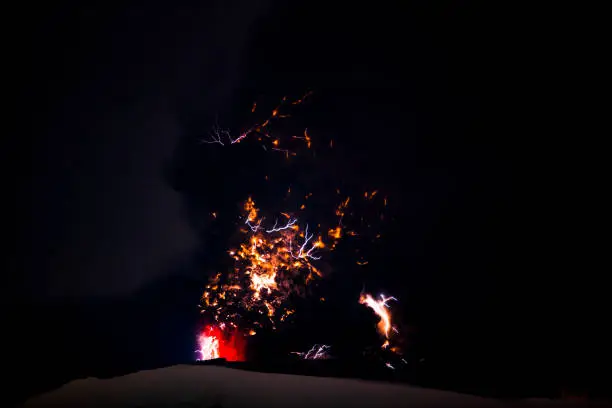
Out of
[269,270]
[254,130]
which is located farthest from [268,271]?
[254,130]

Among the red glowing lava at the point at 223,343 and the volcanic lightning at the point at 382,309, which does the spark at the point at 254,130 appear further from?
the red glowing lava at the point at 223,343

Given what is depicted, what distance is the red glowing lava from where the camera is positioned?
9.68 metres

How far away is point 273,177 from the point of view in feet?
35.1

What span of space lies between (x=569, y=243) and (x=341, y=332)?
5783mm

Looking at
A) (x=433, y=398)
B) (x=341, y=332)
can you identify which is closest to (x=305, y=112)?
(x=341, y=332)

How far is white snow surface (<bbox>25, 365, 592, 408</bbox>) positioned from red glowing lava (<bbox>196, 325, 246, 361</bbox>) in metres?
7.64

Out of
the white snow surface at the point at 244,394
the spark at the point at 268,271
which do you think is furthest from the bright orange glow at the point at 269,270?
the white snow surface at the point at 244,394

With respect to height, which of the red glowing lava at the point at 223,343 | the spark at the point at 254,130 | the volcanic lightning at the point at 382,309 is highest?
the spark at the point at 254,130

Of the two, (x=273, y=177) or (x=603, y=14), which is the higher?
(x=603, y=14)

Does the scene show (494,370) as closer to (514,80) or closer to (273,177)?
(514,80)

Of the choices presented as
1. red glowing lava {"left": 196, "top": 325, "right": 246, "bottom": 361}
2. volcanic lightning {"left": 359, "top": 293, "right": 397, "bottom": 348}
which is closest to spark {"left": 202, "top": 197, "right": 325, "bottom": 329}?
red glowing lava {"left": 196, "top": 325, "right": 246, "bottom": 361}

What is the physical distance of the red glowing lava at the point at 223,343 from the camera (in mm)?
9680

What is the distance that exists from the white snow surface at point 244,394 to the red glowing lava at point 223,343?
7642 millimetres

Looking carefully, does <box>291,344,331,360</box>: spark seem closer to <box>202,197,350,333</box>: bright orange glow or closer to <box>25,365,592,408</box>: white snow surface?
<box>202,197,350,333</box>: bright orange glow
